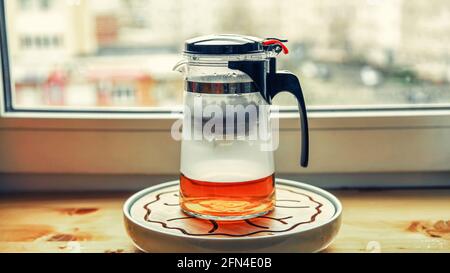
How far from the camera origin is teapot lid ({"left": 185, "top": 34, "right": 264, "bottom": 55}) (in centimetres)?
66

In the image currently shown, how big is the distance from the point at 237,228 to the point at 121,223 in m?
0.20

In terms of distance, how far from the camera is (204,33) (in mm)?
911

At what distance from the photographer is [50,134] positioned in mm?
913

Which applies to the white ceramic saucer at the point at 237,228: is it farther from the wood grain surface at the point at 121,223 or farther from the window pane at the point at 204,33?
the window pane at the point at 204,33

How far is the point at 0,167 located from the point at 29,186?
0.17ft

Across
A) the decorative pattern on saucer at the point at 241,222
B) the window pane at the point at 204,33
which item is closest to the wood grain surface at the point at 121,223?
the decorative pattern on saucer at the point at 241,222

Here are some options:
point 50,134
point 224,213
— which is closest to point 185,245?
point 224,213

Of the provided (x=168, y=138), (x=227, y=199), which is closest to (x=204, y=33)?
(x=168, y=138)

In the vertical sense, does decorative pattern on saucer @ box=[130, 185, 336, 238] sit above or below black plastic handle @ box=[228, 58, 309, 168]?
below

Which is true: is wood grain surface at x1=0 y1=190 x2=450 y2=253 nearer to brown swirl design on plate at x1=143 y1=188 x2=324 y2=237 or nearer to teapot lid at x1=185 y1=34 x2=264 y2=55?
brown swirl design on plate at x1=143 y1=188 x2=324 y2=237

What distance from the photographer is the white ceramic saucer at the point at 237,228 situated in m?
0.64

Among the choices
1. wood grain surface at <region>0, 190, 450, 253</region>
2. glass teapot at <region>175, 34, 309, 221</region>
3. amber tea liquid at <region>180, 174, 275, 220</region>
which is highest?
glass teapot at <region>175, 34, 309, 221</region>

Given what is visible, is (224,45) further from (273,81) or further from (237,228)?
(237,228)

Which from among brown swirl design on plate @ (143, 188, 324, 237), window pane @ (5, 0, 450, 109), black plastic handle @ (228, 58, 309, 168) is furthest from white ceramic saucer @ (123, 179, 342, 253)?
window pane @ (5, 0, 450, 109)
